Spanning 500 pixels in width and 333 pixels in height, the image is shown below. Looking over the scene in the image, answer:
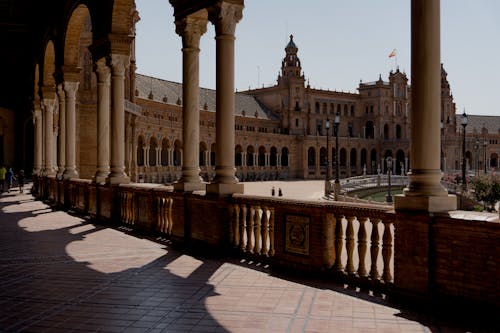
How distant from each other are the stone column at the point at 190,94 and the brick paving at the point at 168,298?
1.65 metres

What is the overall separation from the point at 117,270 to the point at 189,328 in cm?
308

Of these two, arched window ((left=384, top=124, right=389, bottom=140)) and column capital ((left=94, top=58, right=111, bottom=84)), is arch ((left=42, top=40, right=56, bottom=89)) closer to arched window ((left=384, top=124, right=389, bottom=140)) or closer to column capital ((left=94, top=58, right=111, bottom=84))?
column capital ((left=94, top=58, right=111, bottom=84))

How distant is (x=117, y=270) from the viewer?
799 cm

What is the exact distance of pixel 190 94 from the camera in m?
10.6

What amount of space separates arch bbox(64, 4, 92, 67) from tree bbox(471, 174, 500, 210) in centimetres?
2728

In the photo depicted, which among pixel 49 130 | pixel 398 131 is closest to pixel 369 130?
pixel 398 131

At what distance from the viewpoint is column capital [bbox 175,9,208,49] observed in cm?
1041

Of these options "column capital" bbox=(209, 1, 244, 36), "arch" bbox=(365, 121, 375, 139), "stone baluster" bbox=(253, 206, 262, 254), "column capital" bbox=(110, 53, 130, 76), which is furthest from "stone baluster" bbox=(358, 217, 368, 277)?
"arch" bbox=(365, 121, 375, 139)

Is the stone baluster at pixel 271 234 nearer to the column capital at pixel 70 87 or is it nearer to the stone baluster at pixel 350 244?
the stone baluster at pixel 350 244

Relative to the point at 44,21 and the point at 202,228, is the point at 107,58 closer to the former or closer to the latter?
the point at 202,228

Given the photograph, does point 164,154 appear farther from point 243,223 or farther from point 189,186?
point 243,223

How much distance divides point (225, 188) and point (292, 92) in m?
88.1

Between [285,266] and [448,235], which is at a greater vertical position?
[448,235]

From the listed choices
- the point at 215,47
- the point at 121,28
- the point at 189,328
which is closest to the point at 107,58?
the point at 121,28
